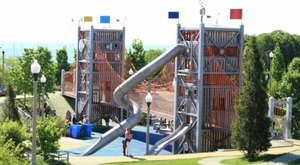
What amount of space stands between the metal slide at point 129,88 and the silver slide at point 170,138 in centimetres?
407

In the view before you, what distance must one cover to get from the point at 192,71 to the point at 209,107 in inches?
100

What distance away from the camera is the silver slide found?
1370 inches

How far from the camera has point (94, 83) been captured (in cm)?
5197

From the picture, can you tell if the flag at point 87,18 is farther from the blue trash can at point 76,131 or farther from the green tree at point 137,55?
the green tree at point 137,55

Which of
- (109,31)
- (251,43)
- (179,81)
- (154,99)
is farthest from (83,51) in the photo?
(251,43)

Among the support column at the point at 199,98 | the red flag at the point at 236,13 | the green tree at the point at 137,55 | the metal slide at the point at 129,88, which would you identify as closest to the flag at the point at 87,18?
the metal slide at the point at 129,88

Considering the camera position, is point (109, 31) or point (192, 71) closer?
point (192, 71)

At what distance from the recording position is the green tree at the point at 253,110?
82.5 feet

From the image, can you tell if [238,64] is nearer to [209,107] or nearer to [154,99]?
[209,107]

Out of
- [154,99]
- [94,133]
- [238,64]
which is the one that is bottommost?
[94,133]

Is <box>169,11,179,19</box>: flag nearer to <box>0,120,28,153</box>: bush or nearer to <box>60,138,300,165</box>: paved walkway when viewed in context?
<box>60,138,300,165</box>: paved walkway

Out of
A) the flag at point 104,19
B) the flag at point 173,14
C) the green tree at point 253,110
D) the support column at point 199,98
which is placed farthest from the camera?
the flag at point 104,19

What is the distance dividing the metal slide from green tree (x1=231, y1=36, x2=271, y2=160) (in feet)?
39.0

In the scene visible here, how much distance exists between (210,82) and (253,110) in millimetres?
10897
